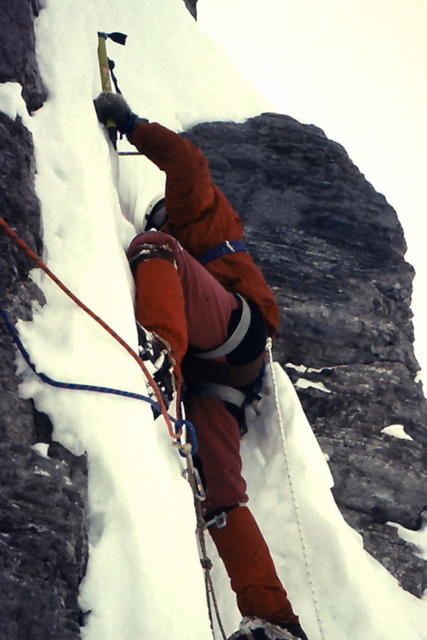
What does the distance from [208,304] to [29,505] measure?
1.66 m

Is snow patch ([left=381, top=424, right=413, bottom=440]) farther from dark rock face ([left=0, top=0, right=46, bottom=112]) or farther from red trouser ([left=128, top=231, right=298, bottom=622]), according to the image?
dark rock face ([left=0, top=0, right=46, bottom=112])

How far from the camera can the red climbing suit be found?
271 cm

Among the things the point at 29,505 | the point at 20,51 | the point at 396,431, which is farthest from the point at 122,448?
the point at 396,431

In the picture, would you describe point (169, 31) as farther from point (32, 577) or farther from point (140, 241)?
point (32, 577)

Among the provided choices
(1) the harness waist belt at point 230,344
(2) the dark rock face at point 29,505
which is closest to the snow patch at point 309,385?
(1) the harness waist belt at point 230,344

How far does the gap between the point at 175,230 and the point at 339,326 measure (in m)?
2.58

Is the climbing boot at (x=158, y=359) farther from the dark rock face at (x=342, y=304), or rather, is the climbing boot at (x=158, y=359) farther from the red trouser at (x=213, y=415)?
the dark rock face at (x=342, y=304)

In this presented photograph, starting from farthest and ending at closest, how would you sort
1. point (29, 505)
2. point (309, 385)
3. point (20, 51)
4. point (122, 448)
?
point (309, 385), point (20, 51), point (122, 448), point (29, 505)

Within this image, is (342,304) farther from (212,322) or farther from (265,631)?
(265,631)

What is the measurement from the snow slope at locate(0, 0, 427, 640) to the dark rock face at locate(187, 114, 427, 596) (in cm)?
81

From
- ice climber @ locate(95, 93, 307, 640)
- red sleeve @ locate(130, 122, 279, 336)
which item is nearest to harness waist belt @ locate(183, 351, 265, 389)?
ice climber @ locate(95, 93, 307, 640)

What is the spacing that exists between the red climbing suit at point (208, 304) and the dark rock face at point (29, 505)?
29.8 inches

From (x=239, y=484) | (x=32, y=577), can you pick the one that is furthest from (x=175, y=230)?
(x=32, y=577)

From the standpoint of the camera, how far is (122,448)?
1.88m
